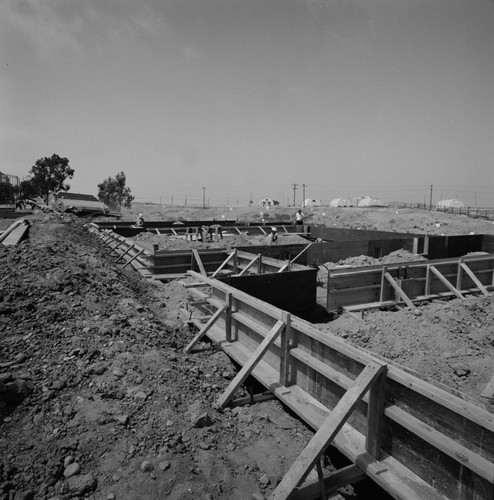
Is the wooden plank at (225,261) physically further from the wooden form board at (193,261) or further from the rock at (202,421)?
the rock at (202,421)

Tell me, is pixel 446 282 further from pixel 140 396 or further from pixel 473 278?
pixel 140 396

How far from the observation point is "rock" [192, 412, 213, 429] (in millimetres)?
3363

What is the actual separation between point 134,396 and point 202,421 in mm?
749

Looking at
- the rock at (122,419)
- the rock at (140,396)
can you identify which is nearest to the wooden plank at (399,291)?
the rock at (140,396)

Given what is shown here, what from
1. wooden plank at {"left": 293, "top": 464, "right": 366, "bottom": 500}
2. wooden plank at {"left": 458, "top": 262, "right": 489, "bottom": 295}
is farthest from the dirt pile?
wooden plank at {"left": 458, "top": 262, "right": 489, "bottom": 295}

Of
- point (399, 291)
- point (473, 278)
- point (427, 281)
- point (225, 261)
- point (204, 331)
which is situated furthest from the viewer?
point (225, 261)

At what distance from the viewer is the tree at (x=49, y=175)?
50875 mm

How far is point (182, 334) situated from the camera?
604 centimetres

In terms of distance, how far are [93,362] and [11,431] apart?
3.73ft

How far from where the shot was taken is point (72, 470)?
274 centimetres

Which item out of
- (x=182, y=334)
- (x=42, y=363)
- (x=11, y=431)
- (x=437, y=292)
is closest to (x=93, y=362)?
(x=42, y=363)

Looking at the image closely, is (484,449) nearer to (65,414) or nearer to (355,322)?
(65,414)

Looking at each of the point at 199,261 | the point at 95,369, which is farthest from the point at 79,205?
the point at 95,369

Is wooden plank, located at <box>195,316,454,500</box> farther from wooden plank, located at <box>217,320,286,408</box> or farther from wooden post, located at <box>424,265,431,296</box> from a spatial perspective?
wooden post, located at <box>424,265,431,296</box>
